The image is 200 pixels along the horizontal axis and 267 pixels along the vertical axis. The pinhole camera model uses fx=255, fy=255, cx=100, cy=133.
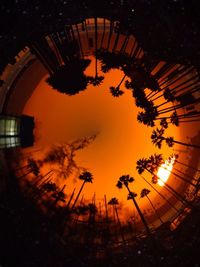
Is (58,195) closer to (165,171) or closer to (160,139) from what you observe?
(165,171)

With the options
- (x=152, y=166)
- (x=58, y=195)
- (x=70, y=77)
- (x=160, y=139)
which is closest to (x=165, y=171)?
(x=152, y=166)

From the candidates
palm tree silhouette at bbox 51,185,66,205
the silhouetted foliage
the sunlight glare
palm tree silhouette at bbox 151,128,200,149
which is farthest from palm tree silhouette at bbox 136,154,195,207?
the silhouetted foliage

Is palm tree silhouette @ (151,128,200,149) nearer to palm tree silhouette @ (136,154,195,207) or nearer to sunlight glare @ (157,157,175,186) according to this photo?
palm tree silhouette @ (136,154,195,207)

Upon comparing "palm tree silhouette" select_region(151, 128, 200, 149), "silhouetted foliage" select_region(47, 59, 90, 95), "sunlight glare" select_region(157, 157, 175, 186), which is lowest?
"sunlight glare" select_region(157, 157, 175, 186)

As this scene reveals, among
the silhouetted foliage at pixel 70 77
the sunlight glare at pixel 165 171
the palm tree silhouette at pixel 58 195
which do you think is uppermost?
the silhouetted foliage at pixel 70 77

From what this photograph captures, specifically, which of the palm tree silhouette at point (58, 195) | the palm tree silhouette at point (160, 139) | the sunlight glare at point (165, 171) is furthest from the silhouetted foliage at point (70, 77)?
the sunlight glare at point (165, 171)

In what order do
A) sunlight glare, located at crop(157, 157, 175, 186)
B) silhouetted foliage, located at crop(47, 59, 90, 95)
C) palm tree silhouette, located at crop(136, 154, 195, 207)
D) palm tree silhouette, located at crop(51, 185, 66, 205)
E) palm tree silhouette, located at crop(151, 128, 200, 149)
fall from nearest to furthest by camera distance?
silhouetted foliage, located at crop(47, 59, 90, 95) → palm tree silhouette, located at crop(51, 185, 66, 205) → palm tree silhouette, located at crop(151, 128, 200, 149) → palm tree silhouette, located at crop(136, 154, 195, 207) → sunlight glare, located at crop(157, 157, 175, 186)

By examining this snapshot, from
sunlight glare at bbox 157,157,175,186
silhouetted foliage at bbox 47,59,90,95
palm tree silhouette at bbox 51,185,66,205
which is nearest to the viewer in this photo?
silhouetted foliage at bbox 47,59,90,95

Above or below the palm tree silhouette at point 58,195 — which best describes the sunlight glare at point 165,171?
above

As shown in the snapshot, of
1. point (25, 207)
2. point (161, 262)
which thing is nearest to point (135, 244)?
point (161, 262)

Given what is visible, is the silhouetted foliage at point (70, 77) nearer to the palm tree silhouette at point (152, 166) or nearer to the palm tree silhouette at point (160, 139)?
the palm tree silhouette at point (160, 139)

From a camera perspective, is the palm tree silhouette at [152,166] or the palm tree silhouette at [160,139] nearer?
the palm tree silhouette at [160,139]

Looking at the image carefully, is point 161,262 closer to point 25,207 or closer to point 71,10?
point 25,207
